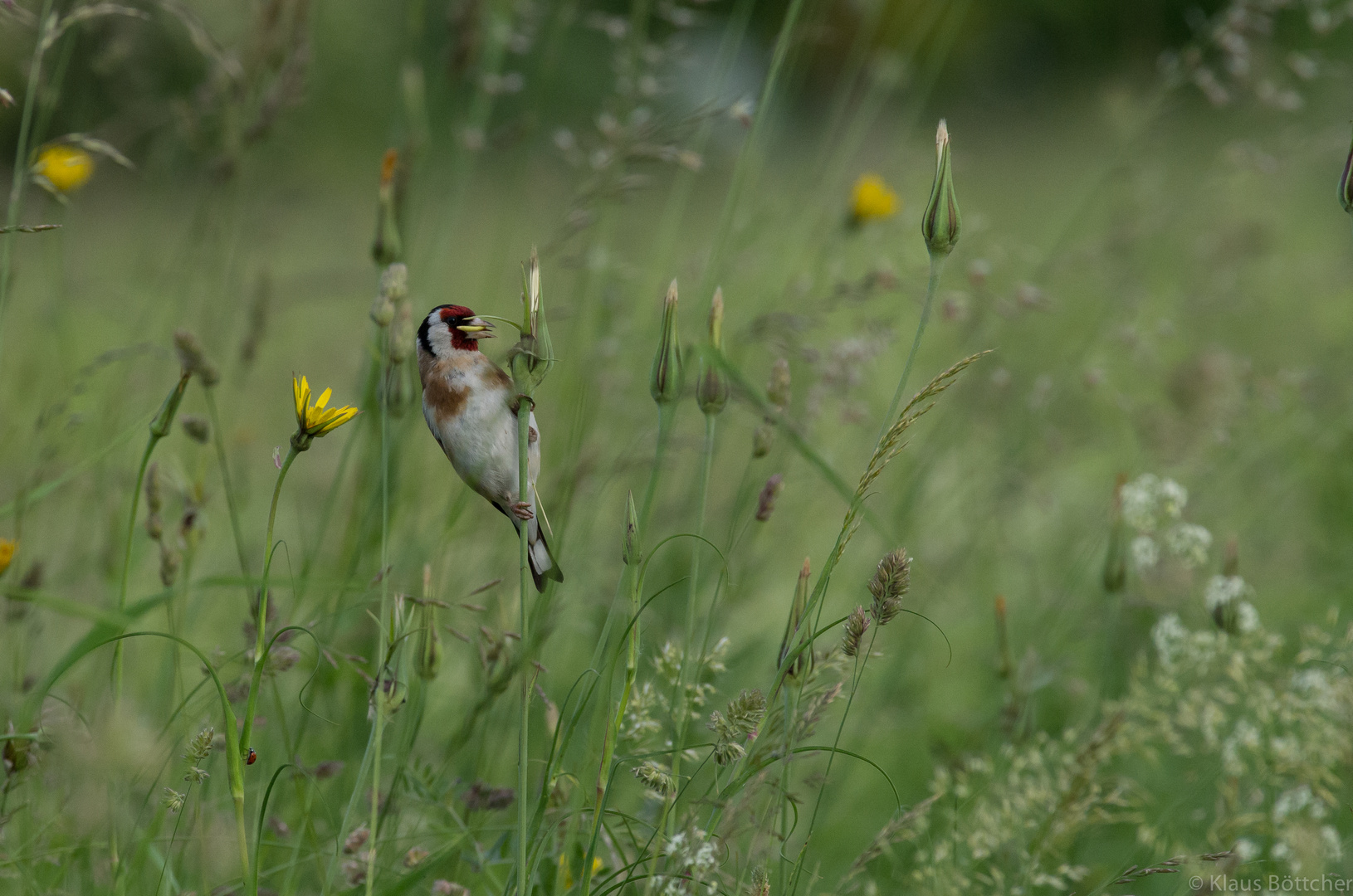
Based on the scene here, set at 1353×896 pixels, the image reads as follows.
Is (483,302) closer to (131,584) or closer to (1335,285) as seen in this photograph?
(131,584)

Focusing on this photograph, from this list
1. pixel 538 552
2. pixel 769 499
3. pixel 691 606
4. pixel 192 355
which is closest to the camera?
pixel 691 606

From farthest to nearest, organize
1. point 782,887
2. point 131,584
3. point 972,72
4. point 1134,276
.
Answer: point 972,72 → point 1134,276 → point 131,584 → point 782,887

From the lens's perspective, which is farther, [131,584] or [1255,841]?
[131,584]

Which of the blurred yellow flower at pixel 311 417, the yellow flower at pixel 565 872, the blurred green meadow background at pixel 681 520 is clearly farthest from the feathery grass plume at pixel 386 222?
the yellow flower at pixel 565 872

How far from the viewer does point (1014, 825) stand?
4.92 feet

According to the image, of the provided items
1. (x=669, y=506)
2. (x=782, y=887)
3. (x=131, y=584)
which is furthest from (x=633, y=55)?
(x=782, y=887)

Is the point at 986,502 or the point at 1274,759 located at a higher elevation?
the point at 1274,759

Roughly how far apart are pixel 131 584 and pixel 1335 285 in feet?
11.9

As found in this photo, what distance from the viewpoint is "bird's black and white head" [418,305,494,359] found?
158cm

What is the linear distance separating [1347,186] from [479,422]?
3.51 feet

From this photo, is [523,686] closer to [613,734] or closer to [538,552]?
[613,734]

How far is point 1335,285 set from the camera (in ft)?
11.4

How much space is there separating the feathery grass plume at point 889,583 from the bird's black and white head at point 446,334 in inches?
27.8

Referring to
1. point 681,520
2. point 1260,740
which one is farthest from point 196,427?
point 1260,740
